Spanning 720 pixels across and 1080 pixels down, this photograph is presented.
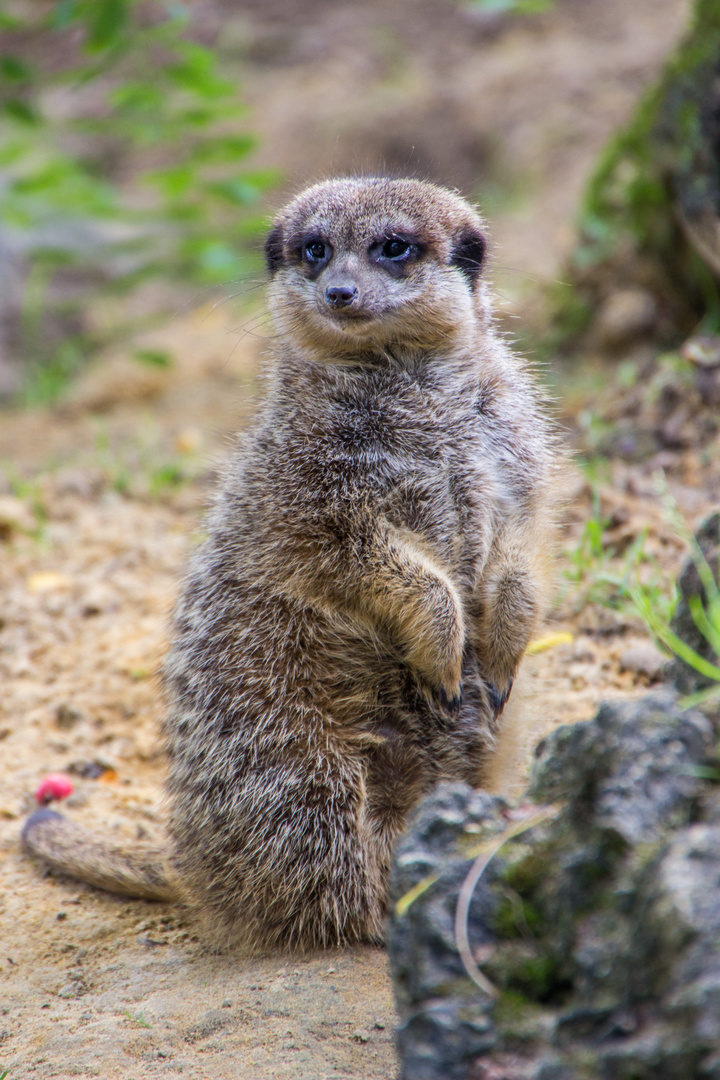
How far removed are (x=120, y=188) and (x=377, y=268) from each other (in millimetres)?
8932

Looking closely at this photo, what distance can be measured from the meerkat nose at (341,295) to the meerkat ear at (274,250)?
2.14 ft

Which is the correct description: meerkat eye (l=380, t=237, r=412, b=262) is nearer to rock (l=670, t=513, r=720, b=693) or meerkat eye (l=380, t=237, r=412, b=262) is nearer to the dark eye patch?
the dark eye patch

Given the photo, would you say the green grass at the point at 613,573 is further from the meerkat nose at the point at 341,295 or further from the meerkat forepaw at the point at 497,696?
the meerkat nose at the point at 341,295

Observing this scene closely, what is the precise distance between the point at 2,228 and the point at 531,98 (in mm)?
5255

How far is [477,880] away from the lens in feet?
5.99

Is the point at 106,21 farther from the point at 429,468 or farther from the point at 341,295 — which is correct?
the point at 429,468

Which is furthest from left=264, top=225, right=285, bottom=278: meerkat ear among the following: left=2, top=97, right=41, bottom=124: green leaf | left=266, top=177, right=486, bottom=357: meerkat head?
left=2, top=97, right=41, bottom=124: green leaf

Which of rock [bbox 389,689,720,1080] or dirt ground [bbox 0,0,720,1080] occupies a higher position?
rock [bbox 389,689,720,1080]

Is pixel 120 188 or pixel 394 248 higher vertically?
pixel 394 248

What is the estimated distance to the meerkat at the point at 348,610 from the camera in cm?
299

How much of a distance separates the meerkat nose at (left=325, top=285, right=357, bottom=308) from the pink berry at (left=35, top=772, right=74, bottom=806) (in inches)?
79.0

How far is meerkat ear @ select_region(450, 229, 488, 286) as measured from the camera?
11.9 feet

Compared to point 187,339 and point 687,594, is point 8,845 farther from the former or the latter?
point 187,339

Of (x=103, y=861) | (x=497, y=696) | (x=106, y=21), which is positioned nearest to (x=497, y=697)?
(x=497, y=696)
